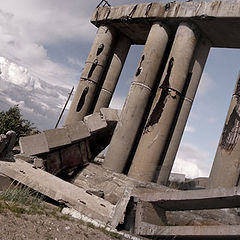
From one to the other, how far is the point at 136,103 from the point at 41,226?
6.10 m

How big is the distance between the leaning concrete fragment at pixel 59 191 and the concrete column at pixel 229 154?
10.3 feet

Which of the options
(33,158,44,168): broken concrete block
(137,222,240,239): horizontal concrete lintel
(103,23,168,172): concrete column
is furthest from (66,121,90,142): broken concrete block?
(137,222,240,239): horizontal concrete lintel

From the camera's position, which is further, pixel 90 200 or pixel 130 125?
pixel 130 125

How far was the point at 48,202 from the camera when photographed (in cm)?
593

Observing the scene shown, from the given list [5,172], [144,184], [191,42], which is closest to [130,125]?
[144,184]

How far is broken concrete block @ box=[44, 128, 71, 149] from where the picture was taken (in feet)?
27.8

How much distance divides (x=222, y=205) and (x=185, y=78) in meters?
5.01

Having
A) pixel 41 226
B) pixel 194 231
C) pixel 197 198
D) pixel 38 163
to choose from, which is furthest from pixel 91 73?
pixel 41 226

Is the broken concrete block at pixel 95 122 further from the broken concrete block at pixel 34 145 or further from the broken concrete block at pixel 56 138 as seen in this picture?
the broken concrete block at pixel 34 145

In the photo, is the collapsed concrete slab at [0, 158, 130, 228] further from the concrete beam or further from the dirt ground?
the concrete beam

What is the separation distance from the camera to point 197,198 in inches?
202

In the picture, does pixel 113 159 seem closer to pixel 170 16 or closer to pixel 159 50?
pixel 159 50

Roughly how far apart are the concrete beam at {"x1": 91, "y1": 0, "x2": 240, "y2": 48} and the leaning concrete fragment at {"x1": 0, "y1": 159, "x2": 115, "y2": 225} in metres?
6.33

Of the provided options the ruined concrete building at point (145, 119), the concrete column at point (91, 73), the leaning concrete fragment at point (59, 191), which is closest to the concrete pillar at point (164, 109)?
the ruined concrete building at point (145, 119)
